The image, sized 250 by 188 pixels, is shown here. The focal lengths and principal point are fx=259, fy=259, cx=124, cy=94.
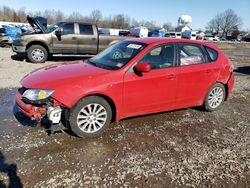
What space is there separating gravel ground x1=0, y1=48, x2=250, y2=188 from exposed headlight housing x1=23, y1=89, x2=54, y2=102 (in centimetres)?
66

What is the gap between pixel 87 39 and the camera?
12.0 meters

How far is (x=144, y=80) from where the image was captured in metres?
4.52

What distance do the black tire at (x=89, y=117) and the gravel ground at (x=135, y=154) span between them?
0.15 m

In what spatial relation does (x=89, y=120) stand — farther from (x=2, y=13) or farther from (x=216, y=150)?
(x=2, y=13)

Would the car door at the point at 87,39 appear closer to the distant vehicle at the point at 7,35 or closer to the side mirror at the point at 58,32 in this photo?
the side mirror at the point at 58,32

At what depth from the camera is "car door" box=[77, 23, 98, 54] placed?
38.9 ft

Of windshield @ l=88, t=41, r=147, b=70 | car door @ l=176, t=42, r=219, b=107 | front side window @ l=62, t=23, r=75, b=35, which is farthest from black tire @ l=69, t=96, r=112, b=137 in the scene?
front side window @ l=62, t=23, r=75, b=35

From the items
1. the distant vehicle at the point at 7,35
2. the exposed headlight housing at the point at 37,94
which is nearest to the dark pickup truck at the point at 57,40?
the exposed headlight housing at the point at 37,94

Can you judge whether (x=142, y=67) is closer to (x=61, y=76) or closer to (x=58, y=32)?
(x=61, y=76)

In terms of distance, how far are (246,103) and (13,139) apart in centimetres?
557

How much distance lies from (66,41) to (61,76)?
7716 mm

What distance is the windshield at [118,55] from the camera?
4586 millimetres

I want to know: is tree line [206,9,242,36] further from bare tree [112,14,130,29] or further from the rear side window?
the rear side window

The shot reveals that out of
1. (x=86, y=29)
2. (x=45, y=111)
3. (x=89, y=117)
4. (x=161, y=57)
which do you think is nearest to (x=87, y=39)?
(x=86, y=29)
